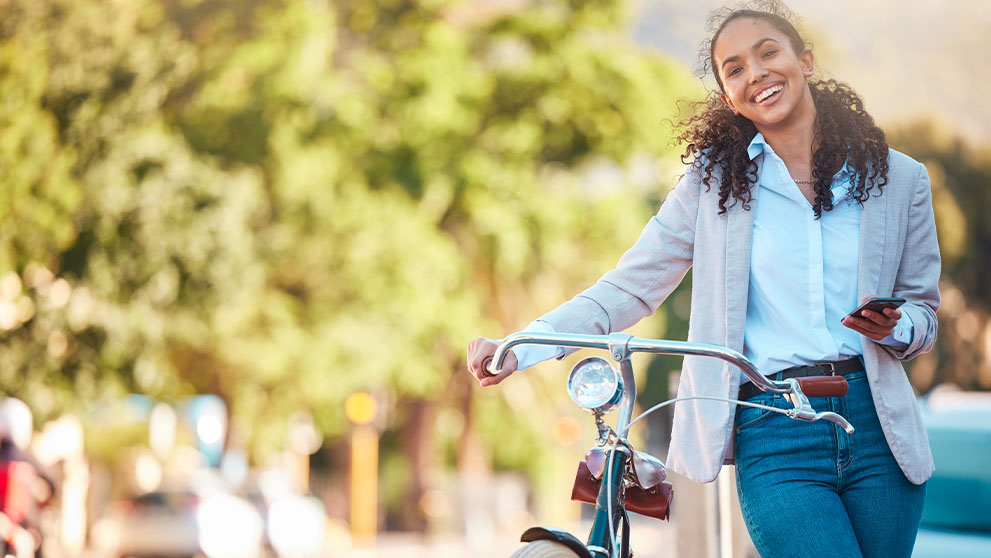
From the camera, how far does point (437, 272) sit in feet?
58.6

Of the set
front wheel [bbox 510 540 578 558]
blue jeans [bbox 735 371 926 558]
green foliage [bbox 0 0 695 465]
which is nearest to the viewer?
front wheel [bbox 510 540 578 558]

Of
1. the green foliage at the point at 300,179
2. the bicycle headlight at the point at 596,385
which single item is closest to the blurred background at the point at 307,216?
the green foliage at the point at 300,179

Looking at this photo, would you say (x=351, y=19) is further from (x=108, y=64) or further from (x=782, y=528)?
(x=782, y=528)

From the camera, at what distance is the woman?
262cm

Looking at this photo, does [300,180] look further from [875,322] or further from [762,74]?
[875,322]

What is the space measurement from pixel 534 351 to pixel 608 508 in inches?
16.8

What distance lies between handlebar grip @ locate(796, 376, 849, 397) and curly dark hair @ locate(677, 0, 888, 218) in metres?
0.47

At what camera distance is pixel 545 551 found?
7.38 feet

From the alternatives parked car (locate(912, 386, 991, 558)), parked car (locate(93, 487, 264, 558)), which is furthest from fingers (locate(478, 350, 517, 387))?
parked car (locate(93, 487, 264, 558))

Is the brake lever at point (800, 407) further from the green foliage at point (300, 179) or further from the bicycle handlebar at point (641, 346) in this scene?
the green foliage at point (300, 179)

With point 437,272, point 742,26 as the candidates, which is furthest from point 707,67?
point 437,272

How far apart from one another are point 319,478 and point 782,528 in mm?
30811

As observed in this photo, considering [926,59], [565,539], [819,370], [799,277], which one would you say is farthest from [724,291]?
[926,59]

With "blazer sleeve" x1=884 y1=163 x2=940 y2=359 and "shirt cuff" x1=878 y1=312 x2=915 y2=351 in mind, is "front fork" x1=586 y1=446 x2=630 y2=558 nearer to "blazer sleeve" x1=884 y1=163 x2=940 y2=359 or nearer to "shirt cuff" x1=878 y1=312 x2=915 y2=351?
"shirt cuff" x1=878 y1=312 x2=915 y2=351
